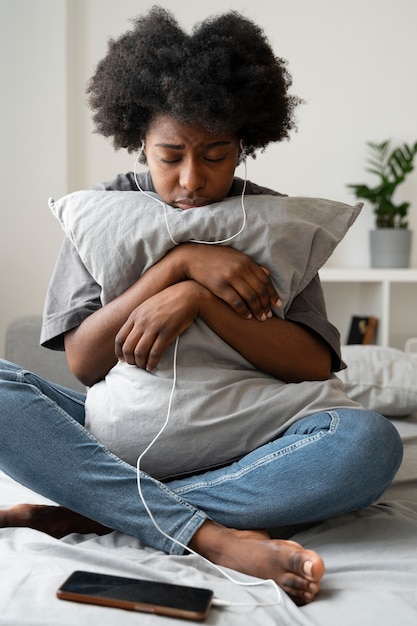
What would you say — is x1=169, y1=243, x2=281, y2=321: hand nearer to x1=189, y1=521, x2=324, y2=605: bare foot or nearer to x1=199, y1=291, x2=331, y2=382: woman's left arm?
x1=199, y1=291, x2=331, y2=382: woman's left arm

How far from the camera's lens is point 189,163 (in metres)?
1.40

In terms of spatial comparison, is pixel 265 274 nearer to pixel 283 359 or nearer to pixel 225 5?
pixel 283 359

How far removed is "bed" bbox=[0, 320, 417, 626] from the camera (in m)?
0.97

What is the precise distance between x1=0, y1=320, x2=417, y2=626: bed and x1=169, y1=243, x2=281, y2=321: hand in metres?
0.37

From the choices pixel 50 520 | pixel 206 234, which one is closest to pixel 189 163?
pixel 206 234

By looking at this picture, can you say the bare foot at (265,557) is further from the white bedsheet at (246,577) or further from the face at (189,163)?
the face at (189,163)

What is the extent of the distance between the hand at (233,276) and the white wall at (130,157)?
1965 mm

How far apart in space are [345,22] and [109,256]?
2.37m

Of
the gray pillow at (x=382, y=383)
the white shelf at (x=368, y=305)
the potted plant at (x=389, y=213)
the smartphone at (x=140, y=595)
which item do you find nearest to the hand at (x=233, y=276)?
the smartphone at (x=140, y=595)

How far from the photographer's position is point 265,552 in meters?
1.11

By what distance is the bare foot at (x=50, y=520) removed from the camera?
1.31m

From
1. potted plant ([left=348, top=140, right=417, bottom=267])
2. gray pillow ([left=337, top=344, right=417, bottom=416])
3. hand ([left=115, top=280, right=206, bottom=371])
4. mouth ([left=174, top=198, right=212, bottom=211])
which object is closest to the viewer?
hand ([left=115, top=280, right=206, bottom=371])

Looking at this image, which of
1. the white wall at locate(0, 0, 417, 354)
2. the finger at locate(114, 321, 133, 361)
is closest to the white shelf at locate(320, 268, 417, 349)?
the white wall at locate(0, 0, 417, 354)

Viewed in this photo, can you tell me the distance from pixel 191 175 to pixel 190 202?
57 millimetres
